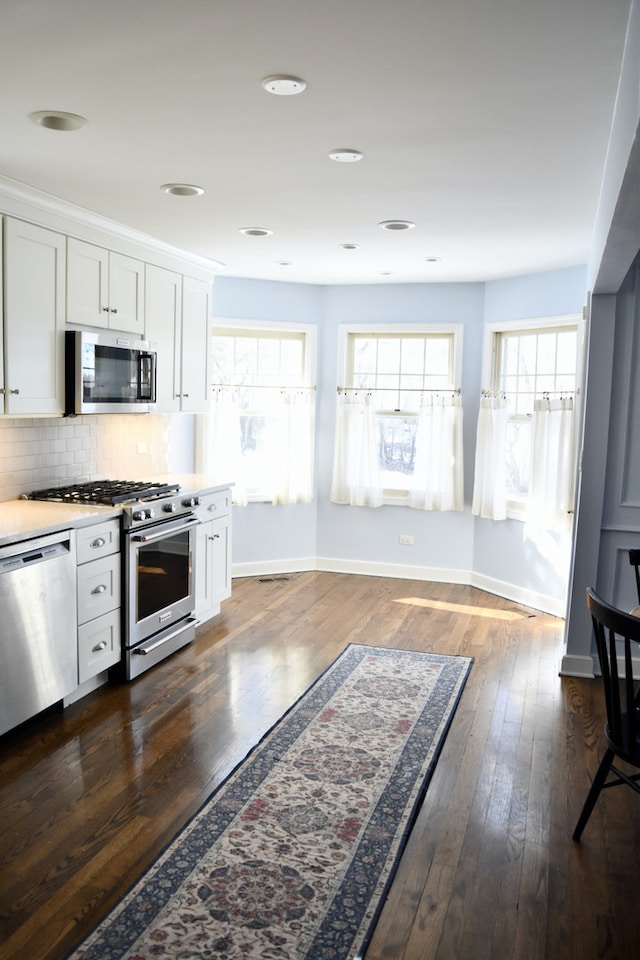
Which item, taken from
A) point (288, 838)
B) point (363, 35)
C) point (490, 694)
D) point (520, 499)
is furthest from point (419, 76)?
point (520, 499)

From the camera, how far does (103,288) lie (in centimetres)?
426

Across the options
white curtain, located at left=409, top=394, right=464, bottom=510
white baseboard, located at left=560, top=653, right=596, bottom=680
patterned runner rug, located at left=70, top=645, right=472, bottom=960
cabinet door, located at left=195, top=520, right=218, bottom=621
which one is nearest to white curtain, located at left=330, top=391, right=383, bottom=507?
white curtain, located at left=409, top=394, right=464, bottom=510

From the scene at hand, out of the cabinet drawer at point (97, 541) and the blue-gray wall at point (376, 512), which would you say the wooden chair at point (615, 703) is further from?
the blue-gray wall at point (376, 512)

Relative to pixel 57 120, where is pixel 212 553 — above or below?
below

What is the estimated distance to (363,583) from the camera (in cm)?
644

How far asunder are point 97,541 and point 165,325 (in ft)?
5.79

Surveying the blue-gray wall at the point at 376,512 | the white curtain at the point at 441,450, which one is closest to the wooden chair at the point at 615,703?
the blue-gray wall at the point at 376,512

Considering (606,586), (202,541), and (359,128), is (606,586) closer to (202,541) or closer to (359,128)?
(202,541)

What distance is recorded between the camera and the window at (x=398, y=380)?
21.2 feet

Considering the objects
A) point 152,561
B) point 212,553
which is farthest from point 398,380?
point 152,561

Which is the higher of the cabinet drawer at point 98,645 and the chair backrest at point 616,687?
the chair backrest at point 616,687

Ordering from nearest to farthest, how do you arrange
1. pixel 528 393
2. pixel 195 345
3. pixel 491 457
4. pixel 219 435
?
1. pixel 195 345
2. pixel 528 393
3. pixel 491 457
4. pixel 219 435

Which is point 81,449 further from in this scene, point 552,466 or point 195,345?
point 552,466

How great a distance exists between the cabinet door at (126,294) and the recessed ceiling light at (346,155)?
5.78ft
